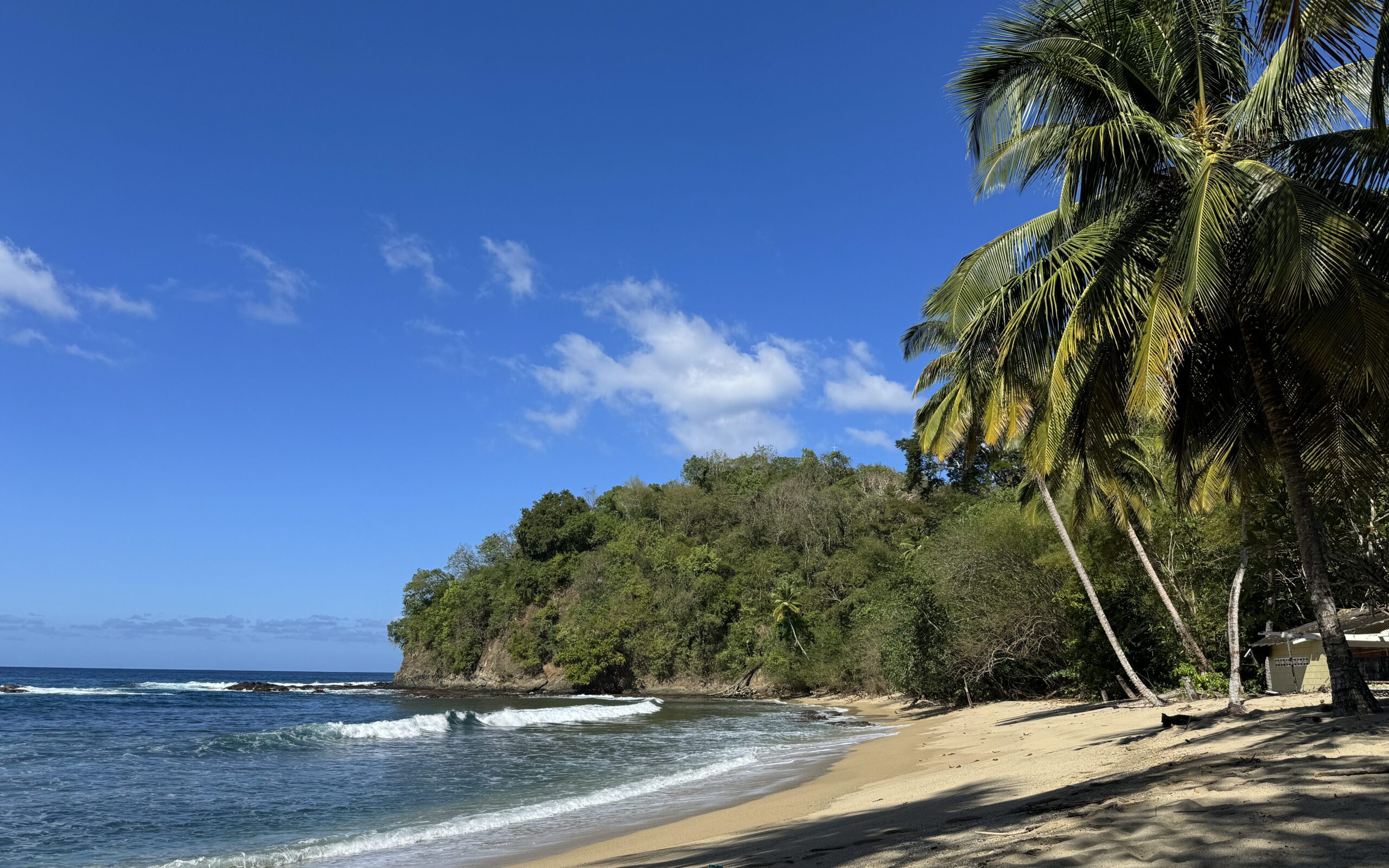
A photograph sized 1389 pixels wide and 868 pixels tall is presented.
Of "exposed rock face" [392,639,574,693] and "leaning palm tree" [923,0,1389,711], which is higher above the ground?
"leaning palm tree" [923,0,1389,711]

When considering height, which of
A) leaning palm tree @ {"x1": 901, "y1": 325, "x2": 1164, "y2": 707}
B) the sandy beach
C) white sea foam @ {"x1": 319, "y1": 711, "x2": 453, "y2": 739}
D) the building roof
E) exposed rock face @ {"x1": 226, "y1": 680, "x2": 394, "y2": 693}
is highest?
leaning palm tree @ {"x1": 901, "y1": 325, "x2": 1164, "y2": 707}

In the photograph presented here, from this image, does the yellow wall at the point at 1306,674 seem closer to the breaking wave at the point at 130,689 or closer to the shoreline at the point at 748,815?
the shoreline at the point at 748,815

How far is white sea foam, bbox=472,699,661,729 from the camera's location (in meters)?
29.6

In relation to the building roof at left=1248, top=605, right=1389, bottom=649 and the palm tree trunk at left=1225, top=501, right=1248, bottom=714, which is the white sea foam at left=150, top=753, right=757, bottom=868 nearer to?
the palm tree trunk at left=1225, top=501, right=1248, bottom=714

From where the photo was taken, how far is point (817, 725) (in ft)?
84.8

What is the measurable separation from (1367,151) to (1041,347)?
327cm

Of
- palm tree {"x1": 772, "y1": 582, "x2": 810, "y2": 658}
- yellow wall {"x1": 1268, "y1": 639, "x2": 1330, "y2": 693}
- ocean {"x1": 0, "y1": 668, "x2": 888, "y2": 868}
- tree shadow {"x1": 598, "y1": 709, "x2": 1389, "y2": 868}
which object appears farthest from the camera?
palm tree {"x1": 772, "y1": 582, "x2": 810, "y2": 658}

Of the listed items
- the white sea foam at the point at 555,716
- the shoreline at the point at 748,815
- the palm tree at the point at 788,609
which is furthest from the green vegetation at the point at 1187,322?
the palm tree at the point at 788,609

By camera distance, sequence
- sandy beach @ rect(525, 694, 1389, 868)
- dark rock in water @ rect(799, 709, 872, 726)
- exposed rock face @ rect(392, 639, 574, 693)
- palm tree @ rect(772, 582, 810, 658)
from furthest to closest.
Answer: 1. exposed rock face @ rect(392, 639, 574, 693)
2. palm tree @ rect(772, 582, 810, 658)
3. dark rock in water @ rect(799, 709, 872, 726)
4. sandy beach @ rect(525, 694, 1389, 868)

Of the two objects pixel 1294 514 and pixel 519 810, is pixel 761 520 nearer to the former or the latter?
pixel 519 810

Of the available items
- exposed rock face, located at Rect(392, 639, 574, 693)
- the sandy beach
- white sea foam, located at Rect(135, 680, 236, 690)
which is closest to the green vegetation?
the sandy beach

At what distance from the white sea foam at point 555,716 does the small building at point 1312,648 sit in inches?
849

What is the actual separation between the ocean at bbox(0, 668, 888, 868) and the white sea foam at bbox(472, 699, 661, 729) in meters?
0.15

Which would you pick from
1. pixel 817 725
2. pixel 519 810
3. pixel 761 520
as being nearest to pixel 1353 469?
pixel 519 810
